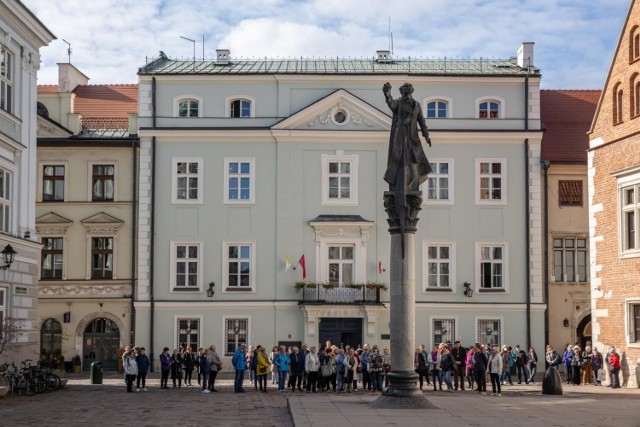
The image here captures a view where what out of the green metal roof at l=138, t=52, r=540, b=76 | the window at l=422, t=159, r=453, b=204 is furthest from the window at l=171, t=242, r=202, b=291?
the window at l=422, t=159, r=453, b=204

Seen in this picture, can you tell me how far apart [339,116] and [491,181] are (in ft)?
22.6

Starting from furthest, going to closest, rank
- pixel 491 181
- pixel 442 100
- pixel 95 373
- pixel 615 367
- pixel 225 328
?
pixel 442 100 → pixel 491 181 → pixel 225 328 → pixel 95 373 → pixel 615 367

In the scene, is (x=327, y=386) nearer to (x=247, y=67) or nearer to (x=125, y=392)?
(x=125, y=392)

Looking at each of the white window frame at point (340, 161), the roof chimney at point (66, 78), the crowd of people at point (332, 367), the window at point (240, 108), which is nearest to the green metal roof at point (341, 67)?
the window at point (240, 108)

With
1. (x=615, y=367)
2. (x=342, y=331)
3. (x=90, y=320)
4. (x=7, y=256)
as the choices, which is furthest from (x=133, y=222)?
(x=615, y=367)

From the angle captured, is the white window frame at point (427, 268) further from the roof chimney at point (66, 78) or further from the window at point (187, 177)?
the roof chimney at point (66, 78)

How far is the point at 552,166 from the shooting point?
4294 centimetres

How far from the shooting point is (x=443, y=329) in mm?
41750

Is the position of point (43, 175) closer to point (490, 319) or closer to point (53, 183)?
point (53, 183)

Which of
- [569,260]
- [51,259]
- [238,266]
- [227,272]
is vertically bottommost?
[227,272]

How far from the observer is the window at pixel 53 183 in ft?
141

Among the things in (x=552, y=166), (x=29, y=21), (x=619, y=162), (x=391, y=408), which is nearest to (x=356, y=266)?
(x=552, y=166)

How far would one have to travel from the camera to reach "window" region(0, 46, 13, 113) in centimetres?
3002

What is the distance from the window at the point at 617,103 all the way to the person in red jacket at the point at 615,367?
758 cm
